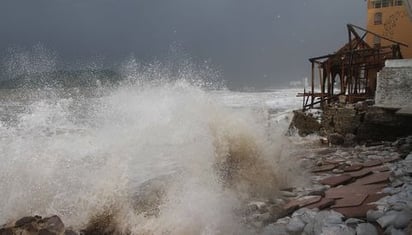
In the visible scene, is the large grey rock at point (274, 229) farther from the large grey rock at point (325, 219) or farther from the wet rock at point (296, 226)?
the large grey rock at point (325, 219)

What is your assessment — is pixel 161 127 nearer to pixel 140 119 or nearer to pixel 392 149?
pixel 140 119

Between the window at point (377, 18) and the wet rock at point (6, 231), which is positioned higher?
the window at point (377, 18)

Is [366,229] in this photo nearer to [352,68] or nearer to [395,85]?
[395,85]

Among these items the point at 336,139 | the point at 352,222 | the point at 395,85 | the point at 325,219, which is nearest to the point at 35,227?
the point at 325,219

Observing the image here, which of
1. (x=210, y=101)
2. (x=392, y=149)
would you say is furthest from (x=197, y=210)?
(x=392, y=149)

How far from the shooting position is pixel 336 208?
4906mm

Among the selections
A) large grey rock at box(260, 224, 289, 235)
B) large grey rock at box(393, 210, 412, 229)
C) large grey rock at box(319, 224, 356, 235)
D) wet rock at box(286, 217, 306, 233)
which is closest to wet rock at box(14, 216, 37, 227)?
large grey rock at box(260, 224, 289, 235)

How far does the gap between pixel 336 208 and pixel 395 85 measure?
6415mm

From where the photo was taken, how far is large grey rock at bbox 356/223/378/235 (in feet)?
13.0

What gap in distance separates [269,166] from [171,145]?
5.35m

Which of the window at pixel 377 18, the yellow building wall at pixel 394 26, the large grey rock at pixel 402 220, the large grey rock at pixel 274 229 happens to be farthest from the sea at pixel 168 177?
the window at pixel 377 18

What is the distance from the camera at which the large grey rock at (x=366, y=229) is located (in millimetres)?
3955

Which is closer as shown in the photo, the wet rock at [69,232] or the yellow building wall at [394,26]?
the wet rock at [69,232]

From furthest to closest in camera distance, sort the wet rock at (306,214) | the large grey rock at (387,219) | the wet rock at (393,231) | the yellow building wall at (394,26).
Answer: the yellow building wall at (394,26) → the wet rock at (306,214) → the large grey rock at (387,219) → the wet rock at (393,231)
